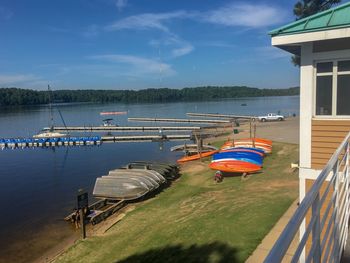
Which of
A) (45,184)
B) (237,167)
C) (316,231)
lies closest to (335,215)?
(316,231)

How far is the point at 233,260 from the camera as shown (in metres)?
10.3

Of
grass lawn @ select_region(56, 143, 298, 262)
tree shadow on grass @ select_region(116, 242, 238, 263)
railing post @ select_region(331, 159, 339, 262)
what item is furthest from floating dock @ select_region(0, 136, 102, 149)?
railing post @ select_region(331, 159, 339, 262)

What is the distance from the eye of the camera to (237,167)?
24.7m

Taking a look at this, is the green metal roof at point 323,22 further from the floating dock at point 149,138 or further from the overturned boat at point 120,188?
the floating dock at point 149,138

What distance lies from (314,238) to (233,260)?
8.26m

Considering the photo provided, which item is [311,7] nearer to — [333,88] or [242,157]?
[242,157]

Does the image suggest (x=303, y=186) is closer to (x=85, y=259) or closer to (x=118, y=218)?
(x=85, y=259)

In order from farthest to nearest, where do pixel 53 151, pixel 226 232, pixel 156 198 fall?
pixel 53 151
pixel 156 198
pixel 226 232

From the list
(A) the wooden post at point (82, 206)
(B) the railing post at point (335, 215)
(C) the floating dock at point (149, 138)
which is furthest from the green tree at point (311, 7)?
(B) the railing post at point (335, 215)

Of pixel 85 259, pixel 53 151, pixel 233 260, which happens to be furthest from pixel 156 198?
pixel 53 151

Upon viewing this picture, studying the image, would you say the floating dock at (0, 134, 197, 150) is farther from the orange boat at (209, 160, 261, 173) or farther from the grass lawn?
the grass lawn

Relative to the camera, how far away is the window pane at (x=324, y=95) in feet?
30.3

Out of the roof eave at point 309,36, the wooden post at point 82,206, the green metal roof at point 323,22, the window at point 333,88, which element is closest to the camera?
the roof eave at point 309,36

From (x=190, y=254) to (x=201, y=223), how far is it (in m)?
2.93
